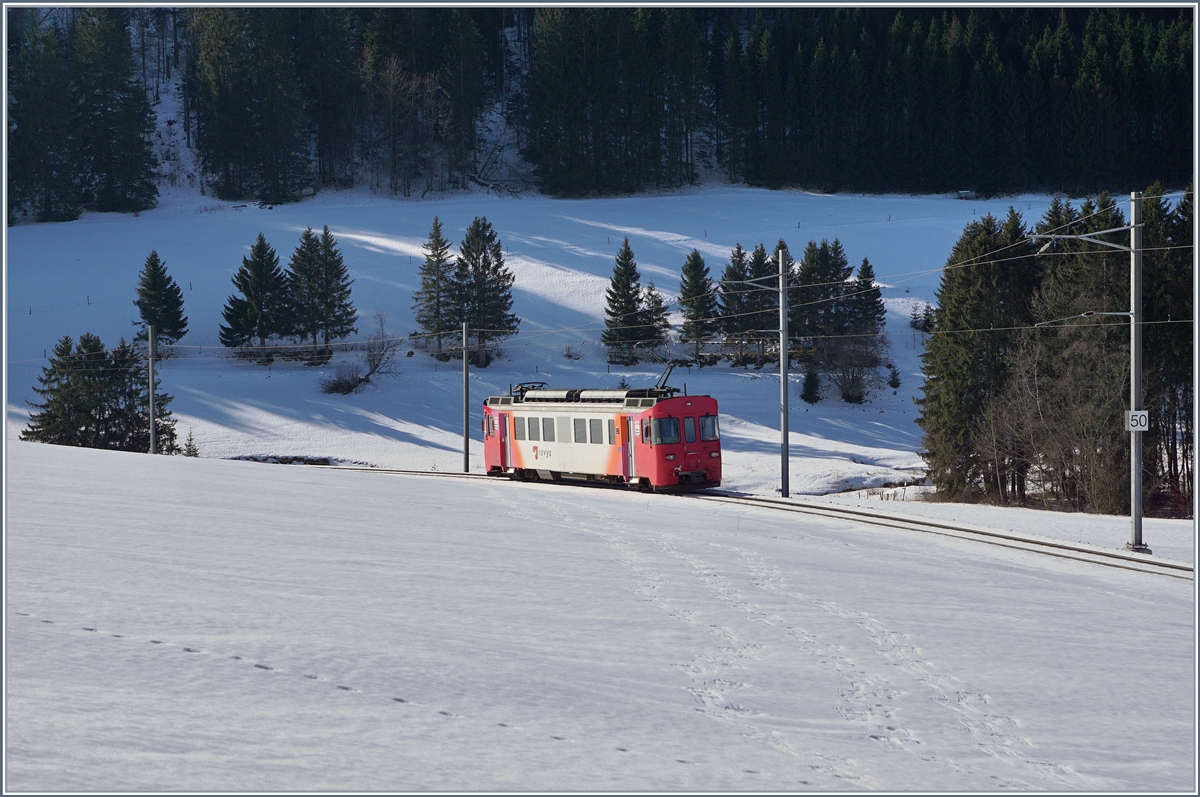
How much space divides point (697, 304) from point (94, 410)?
37.8m

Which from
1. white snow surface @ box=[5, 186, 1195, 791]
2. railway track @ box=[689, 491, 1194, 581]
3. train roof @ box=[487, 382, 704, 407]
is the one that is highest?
train roof @ box=[487, 382, 704, 407]

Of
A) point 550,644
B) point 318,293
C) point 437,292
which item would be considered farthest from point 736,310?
point 550,644

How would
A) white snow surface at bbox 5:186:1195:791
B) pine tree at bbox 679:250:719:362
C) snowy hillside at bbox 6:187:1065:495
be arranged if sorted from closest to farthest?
white snow surface at bbox 5:186:1195:791
snowy hillside at bbox 6:187:1065:495
pine tree at bbox 679:250:719:362

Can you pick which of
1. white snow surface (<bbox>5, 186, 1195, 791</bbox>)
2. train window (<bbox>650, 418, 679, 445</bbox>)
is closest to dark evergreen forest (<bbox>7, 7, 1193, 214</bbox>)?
train window (<bbox>650, 418, 679, 445</bbox>)

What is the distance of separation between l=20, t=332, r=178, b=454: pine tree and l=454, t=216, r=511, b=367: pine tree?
23006 millimetres

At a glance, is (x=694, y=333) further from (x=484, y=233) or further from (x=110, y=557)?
(x=110, y=557)

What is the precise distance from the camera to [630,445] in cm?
2898

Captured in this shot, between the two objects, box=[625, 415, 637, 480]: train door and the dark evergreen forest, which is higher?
the dark evergreen forest

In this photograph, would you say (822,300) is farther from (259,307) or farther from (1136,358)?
(1136,358)

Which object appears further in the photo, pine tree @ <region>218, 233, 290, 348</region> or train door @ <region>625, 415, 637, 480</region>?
pine tree @ <region>218, 233, 290, 348</region>

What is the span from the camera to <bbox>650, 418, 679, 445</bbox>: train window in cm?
2805

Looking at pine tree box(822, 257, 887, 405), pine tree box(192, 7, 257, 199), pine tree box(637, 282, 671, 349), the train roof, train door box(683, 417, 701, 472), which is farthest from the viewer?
pine tree box(192, 7, 257, 199)

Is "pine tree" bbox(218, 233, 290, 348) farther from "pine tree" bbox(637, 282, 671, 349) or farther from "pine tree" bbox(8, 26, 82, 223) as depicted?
"pine tree" bbox(8, 26, 82, 223)

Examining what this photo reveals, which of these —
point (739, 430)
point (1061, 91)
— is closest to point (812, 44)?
point (1061, 91)
